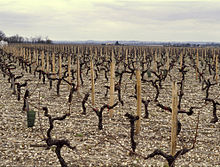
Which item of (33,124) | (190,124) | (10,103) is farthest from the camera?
(10,103)

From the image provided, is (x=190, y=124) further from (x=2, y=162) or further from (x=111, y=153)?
(x=2, y=162)

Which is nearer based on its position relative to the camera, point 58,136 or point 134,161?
point 134,161

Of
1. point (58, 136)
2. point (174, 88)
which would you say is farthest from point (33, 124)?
point (174, 88)

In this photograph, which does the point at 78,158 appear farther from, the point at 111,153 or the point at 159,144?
the point at 159,144

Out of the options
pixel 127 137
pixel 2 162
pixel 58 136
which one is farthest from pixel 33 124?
pixel 127 137

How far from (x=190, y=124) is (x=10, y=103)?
877 centimetres

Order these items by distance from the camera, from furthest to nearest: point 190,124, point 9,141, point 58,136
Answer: point 190,124 → point 58,136 → point 9,141

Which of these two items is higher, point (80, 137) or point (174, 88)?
point (174, 88)

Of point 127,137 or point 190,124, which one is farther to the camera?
point 190,124

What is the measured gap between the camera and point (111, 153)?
7910mm

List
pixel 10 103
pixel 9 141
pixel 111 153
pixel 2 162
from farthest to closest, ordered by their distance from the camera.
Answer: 1. pixel 10 103
2. pixel 9 141
3. pixel 111 153
4. pixel 2 162

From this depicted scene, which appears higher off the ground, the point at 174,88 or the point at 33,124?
the point at 174,88

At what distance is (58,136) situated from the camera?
9.18 m

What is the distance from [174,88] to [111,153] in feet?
9.53
